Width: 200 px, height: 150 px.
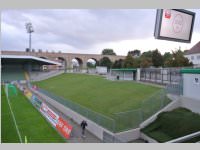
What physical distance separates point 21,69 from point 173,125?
60928 mm

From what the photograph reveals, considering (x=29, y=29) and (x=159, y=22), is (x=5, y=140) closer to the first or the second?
(x=159, y=22)

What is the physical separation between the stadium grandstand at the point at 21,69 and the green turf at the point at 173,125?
46660 millimetres

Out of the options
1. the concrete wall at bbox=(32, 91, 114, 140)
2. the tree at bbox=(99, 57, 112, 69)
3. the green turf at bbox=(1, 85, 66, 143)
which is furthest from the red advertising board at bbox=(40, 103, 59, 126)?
the tree at bbox=(99, 57, 112, 69)

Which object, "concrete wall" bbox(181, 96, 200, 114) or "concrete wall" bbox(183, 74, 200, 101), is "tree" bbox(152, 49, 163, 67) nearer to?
"concrete wall" bbox(183, 74, 200, 101)

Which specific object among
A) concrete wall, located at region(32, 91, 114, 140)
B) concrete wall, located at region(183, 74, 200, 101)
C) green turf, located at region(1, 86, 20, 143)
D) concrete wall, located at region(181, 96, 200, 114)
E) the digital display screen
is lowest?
green turf, located at region(1, 86, 20, 143)

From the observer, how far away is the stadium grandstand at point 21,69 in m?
60.4

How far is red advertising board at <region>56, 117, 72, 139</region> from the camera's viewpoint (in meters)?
15.0

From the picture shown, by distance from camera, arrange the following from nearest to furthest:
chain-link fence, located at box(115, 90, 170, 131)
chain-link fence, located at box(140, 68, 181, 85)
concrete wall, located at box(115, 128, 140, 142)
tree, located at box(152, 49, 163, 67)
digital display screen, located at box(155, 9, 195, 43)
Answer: digital display screen, located at box(155, 9, 195, 43) → concrete wall, located at box(115, 128, 140, 142) → chain-link fence, located at box(115, 90, 170, 131) → chain-link fence, located at box(140, 68, 181, 85) → tree, located at box(152, 49, 163, 67)

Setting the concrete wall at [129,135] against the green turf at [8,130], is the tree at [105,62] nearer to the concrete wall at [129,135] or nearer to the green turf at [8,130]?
the green turf at [8,130]

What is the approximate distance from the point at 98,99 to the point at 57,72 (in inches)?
1490

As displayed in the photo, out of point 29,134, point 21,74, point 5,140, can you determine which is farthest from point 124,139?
point 21,74

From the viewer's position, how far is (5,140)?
48.6ft

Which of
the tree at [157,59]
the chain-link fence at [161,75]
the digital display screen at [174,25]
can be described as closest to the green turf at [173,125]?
the digital display screen at [174,25]

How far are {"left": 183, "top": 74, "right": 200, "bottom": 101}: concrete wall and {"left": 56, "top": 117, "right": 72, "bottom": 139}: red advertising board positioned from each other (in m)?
9.13
